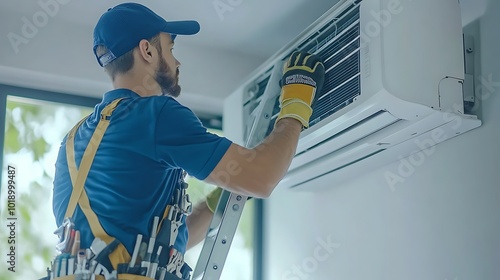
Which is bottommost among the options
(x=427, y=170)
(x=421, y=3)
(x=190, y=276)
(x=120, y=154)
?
(x=190, y=276)

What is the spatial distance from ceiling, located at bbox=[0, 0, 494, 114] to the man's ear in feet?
2.77

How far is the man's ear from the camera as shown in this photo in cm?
196

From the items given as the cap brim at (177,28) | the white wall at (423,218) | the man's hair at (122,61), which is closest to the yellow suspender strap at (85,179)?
the man's hair at (122,61)

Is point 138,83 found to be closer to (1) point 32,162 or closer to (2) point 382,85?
(2) point 382,85

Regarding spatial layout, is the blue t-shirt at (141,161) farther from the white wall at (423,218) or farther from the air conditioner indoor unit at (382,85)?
the white wall at (423,218)

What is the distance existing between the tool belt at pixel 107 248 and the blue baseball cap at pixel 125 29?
169mm

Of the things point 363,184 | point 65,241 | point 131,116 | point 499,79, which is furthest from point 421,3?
point 65,241

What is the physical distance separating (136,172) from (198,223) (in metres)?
0.51

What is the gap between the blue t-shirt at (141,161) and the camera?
1.74m

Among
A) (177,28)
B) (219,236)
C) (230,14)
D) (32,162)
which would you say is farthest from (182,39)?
(219,236)

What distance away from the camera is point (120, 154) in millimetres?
1798

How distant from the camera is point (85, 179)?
1811 millimetres

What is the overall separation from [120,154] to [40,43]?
129 centimetres

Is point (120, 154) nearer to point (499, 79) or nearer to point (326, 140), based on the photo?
point (326, 140)
